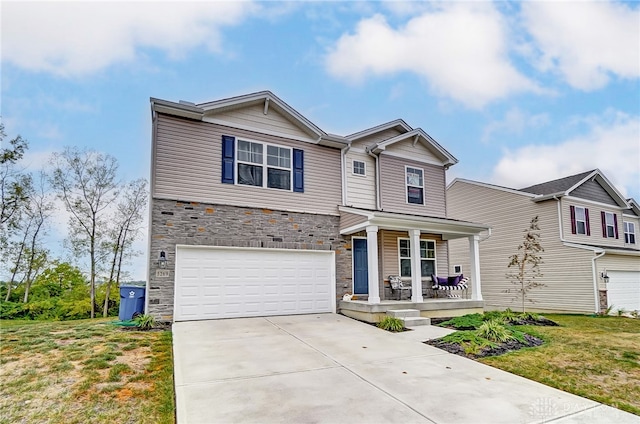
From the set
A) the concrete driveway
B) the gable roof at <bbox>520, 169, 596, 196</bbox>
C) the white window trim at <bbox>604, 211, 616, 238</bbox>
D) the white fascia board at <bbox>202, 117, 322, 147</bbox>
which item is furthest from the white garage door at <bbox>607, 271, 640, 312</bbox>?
the white fascia board at <bbox>202, 117, 322, 147</bbox>

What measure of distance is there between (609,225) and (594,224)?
5.91 ft

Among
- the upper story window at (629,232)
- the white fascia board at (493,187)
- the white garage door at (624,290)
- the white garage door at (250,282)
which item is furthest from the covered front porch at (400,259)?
the upper story window at (629,232)

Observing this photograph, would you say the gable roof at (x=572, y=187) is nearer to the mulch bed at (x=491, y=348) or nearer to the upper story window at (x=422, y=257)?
the upper story window at (x=422, y=257)

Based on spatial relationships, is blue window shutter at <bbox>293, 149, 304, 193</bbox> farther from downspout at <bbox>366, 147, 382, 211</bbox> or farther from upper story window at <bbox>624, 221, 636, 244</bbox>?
upper story window at <bbox>624, 221, 636, 244</bbox>

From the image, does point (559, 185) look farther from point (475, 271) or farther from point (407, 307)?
point (407, 307)

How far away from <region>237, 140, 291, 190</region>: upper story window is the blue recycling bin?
3927mm

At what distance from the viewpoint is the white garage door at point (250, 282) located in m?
9.48

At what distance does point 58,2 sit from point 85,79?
10.7ft

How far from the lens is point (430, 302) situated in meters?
10.8

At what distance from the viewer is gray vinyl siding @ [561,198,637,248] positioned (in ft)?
53.2

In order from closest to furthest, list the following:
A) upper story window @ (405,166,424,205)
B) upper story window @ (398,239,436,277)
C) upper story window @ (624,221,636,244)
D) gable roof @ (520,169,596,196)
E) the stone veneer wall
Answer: the stone veneer wall
upper story window @ (398,239,436,277)
upper story window @ (405,166,424,205)
gable roof @ (520,169,596,196)
upper story window @ (624,221,636,244)

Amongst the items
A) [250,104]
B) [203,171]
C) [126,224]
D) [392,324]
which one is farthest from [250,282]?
[126,224]

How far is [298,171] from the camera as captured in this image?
448 inches

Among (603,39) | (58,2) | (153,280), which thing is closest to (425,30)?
(603,39)
